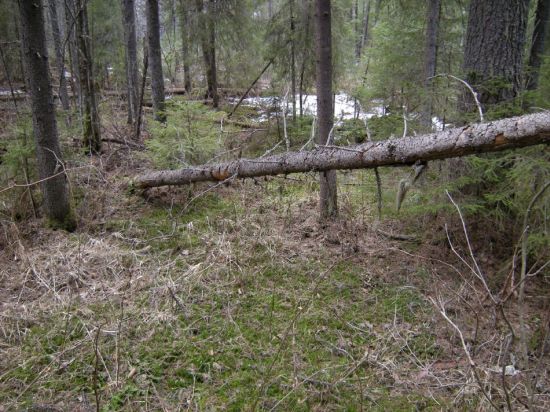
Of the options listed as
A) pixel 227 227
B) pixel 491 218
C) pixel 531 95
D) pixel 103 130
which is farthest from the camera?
pixel 103 130

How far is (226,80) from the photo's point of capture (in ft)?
41.4

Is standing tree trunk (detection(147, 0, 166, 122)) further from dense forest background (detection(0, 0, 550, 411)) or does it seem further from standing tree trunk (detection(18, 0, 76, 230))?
standing tree trunk (detection(18, 0, 76, 230))

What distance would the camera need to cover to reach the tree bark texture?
4.34 m

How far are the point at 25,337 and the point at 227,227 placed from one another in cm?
265

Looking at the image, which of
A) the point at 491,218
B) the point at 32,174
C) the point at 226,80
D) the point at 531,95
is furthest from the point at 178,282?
the point at 226,80

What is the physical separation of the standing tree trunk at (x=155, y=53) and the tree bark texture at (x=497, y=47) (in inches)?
233

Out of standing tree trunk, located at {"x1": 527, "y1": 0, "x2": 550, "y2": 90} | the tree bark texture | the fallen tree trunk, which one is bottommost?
the fallen tree trunk

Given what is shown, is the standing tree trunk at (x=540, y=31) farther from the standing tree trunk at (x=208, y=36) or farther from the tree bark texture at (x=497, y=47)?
the standing tree trunk at (x=208, y=36)

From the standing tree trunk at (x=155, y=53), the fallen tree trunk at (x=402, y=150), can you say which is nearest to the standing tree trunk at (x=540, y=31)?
the fallen tree trunk at (x=402, y=150)

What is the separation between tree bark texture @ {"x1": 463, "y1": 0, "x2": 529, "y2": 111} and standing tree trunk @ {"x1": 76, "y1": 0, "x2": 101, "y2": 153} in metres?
5.98

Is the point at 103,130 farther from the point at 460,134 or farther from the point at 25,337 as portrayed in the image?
the point at 460,134

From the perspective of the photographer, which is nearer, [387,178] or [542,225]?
[542,225]

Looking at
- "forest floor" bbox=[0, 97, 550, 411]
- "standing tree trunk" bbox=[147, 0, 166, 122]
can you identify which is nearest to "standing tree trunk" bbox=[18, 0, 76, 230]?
"forest floor" bbox=[0, 97, 550, 411]

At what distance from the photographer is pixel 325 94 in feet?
17.0
